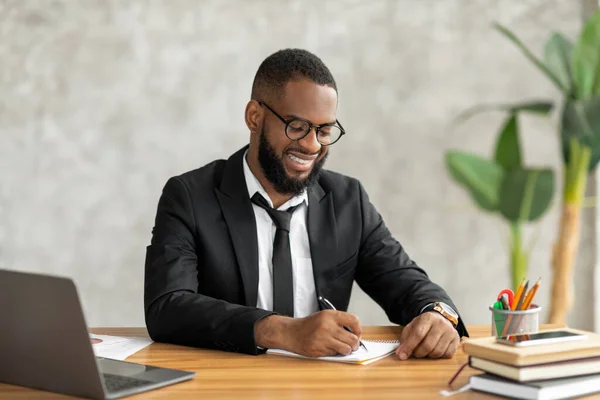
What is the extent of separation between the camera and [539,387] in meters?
1.33

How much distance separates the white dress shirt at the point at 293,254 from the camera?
2270 mm

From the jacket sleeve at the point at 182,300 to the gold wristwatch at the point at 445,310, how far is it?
1.57 feet

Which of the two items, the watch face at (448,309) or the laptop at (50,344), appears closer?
the laptop at (50,344)

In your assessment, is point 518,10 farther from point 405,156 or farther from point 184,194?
point 184,194

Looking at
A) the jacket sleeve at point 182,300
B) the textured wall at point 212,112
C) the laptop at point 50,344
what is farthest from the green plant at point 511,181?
the laptop at point 50,344

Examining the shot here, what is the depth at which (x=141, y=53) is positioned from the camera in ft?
12.6

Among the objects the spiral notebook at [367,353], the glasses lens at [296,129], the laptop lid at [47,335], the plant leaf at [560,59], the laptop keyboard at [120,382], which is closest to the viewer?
the laptop lid at [47,335]

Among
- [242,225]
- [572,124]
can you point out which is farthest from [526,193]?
[242,225]

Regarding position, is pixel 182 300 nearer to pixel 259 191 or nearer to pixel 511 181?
pixel 259 191

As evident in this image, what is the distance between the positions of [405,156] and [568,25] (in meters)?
1.10

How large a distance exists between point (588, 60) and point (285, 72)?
1791 millimetres

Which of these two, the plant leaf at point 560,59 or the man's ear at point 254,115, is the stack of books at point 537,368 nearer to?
the man's ear at point 254,115

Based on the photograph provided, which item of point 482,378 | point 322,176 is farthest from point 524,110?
point 482,378

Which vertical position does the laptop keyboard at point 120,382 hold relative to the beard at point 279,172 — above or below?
below
